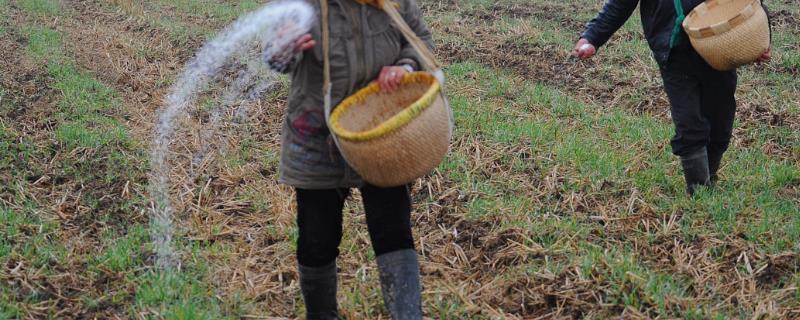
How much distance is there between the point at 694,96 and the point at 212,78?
4.77 metres

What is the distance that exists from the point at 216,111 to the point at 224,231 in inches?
95.4

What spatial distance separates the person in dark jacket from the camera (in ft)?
13.7

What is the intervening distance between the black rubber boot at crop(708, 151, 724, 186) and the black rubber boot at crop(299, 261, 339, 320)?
7.86ft

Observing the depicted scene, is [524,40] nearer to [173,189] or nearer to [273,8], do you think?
[173,189]

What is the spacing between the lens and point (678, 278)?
351cm

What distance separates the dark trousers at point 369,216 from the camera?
9.31 feet

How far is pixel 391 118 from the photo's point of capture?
8.44ft

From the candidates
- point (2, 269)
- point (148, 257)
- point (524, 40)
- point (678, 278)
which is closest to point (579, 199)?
point (678, 278)

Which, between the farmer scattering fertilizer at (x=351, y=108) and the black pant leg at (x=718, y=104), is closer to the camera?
the farmer scattering fertilizer at (x=351, y=108)

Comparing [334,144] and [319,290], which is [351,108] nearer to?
[334,144]

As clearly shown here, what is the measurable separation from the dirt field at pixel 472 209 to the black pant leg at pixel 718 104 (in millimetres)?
279

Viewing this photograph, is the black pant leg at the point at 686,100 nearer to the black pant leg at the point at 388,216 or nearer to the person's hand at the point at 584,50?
the person's hand at the point at 584,50

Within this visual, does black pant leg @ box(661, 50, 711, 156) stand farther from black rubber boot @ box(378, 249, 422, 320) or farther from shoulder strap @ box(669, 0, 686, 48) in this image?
black rubber boot @ box(378, 249, 422, 320)

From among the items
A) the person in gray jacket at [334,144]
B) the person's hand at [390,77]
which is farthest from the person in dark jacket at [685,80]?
the person's hand at [390,77]
